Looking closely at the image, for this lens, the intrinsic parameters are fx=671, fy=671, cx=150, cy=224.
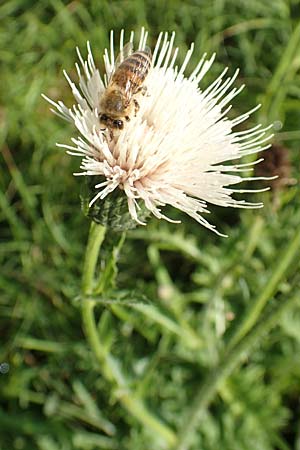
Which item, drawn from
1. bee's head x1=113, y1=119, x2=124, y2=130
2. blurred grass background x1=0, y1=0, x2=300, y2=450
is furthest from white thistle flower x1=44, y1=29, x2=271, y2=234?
blurred grass background x1=0, y1=0, x2=300, y2=450

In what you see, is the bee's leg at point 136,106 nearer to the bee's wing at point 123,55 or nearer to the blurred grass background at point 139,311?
the bee's wing at point 123,55

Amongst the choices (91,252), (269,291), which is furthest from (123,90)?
(269,291)

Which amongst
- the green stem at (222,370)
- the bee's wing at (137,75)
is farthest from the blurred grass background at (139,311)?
the bee's wing at (137,75)

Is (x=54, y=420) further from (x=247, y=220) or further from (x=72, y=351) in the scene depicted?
(x=247, y=220)

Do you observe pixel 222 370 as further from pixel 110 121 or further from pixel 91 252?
pixel 110 121

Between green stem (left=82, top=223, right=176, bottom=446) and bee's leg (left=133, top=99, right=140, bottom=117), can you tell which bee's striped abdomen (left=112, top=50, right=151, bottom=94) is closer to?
bee's leg (left=133, top=99, right=140, bottom=117)
